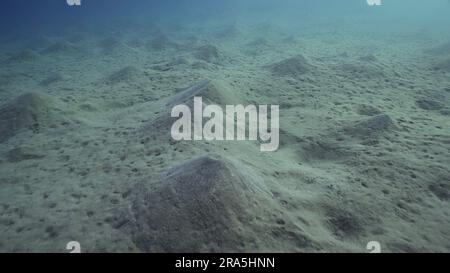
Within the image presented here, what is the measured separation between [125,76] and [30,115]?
4.50 metres

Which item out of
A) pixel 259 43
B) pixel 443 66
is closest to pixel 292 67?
pixel 443 66

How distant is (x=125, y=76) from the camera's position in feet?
46.5

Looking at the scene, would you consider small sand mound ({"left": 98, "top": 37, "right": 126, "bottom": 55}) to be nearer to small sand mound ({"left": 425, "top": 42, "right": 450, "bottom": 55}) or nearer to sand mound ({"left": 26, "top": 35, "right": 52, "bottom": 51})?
sand mound ({"left": 26, "top": 35, "right": 52, "bottom": 51})

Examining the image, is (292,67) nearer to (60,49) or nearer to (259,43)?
(259,43)

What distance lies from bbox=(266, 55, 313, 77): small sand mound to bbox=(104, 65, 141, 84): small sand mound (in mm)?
5136

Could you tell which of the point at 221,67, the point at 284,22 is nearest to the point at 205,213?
the point at 221,67

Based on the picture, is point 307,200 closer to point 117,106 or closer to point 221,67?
point 117,106

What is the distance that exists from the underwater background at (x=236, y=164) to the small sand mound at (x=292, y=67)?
70mm

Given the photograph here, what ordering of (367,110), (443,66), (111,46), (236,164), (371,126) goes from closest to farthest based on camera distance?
(236,164), (371,126), (367,110), (443,66), (111,46)

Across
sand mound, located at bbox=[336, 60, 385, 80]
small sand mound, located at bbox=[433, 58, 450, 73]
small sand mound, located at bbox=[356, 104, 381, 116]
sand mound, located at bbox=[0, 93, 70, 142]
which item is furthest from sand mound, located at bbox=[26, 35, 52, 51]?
small sand mound, located at bbox=[433, 58, 450, 73]

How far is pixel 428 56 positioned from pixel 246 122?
35.7 ft

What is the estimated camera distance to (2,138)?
952 cm

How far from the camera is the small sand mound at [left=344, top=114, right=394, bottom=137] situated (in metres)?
8.51

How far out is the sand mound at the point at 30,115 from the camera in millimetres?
9891
